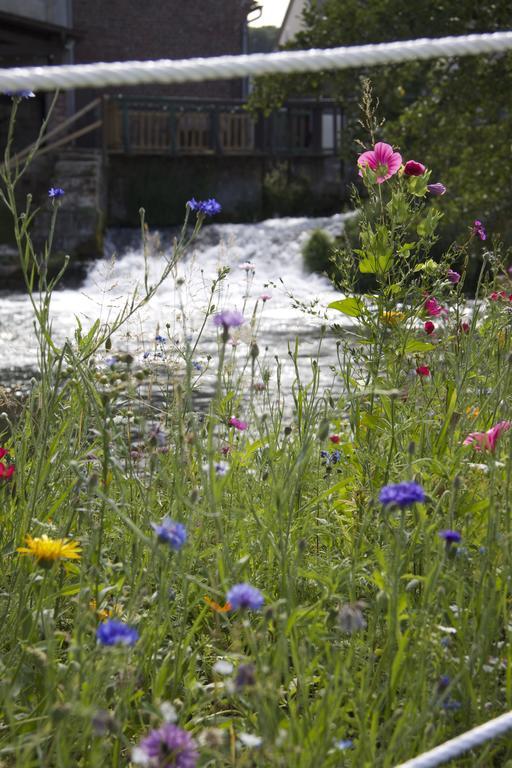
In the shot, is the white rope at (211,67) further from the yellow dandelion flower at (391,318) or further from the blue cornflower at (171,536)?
the yellow dandelion flower at (391,318)

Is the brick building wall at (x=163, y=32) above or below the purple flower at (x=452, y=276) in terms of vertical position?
above

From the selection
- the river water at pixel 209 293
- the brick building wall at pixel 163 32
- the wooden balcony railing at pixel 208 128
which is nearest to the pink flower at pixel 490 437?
the river water at pixel 209 293

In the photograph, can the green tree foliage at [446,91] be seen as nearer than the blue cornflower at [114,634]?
No

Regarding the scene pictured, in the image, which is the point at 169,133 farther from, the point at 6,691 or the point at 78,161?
the point at 6,691

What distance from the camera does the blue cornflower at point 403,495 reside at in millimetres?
1373

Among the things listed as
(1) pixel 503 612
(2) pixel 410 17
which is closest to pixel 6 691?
(1) pixel 503 612

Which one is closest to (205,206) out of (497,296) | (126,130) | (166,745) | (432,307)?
(432,307)

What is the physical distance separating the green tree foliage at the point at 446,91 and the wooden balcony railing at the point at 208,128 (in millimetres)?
4076

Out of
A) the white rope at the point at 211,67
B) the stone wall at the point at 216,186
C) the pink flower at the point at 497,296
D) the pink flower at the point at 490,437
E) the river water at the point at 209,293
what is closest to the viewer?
the white rope at the point at 211,67

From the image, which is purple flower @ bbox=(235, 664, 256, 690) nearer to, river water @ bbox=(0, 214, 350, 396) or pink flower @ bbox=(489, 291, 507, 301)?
pink flower @ bbox=(489, 291, 507, 301)

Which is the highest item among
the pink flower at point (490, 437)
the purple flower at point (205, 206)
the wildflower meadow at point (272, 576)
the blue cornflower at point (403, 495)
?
the purple flower at point (205, 206)

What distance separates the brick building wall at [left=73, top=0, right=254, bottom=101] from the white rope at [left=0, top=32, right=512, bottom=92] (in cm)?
2233

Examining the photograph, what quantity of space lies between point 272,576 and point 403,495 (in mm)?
831

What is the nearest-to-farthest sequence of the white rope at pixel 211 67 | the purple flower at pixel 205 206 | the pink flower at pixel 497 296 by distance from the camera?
A: the white rope at pixel 211 67 < the purple flower at pixel 205 206 < the pink flower at pixel 497 296
